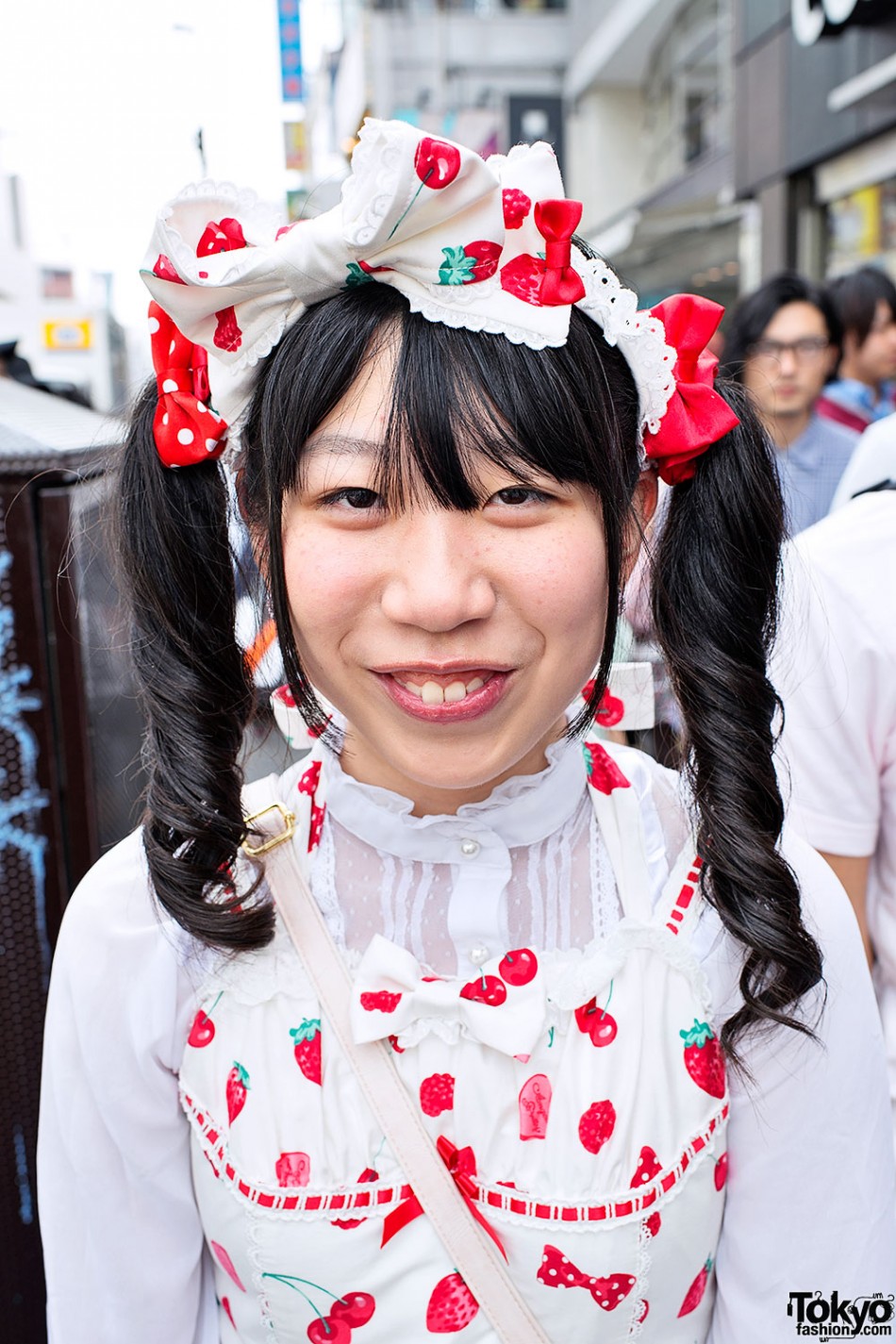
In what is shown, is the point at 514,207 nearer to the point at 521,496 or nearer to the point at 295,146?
the point at 521,496

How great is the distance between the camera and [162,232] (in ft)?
3.16

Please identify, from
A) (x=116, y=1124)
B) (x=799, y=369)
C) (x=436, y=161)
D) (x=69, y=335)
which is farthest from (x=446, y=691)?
(x=69, y=335)

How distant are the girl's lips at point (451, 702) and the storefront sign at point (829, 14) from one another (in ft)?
25.7

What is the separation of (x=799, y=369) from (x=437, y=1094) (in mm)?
3156

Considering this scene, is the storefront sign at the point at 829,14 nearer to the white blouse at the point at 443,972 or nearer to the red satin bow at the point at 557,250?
the red satin bow at the point at 557,250

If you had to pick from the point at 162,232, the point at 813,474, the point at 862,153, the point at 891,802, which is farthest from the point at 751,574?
the point at 862,153

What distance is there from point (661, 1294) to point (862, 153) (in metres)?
9.30

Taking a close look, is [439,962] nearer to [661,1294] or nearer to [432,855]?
[432,855]

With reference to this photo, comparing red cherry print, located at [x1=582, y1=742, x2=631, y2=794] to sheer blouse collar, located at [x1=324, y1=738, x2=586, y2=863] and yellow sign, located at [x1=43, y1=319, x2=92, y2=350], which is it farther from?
yellow sign, located at [x1=43, y1=319, x2=92, y2=350]

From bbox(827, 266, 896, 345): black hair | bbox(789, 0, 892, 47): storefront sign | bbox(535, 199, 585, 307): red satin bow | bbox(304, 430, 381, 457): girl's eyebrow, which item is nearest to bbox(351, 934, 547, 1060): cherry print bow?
bbox(304, 430, 381, 457): girl's eyebrow

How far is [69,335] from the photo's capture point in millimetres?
18219

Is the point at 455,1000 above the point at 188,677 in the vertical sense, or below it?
below

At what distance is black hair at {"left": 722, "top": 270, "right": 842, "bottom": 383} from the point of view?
3723 mm

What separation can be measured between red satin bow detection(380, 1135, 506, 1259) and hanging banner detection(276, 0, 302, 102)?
17915mm
